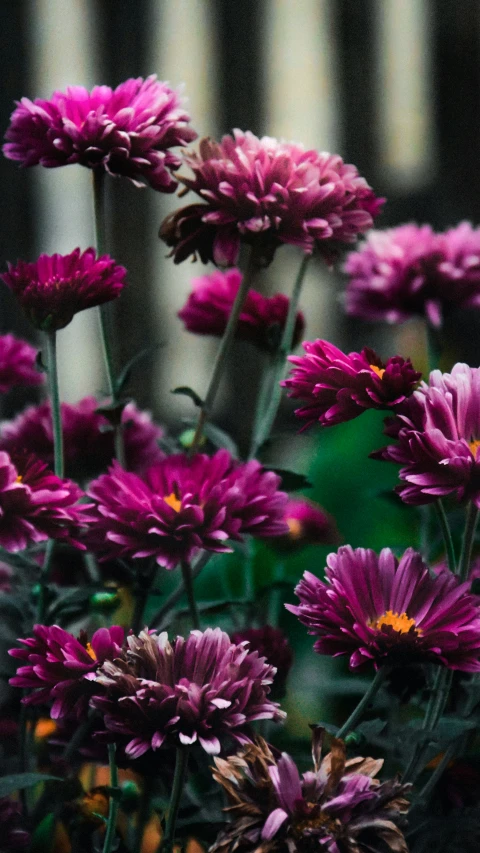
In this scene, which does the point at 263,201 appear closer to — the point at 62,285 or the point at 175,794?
the point at 62,285

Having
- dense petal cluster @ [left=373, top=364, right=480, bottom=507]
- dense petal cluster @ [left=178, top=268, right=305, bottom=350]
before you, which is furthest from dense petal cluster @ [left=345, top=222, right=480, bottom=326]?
dense petal cluster @ [left=373, top=364, right=480, bottom=507]

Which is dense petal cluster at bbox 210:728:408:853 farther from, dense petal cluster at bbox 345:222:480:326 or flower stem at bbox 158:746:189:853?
dense petal cluster at bbox 345:222:480:326

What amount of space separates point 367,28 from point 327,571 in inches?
46.3

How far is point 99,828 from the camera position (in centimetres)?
29

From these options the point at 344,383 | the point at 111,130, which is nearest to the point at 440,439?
the point at 344,383

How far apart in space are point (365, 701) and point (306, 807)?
1.7 inches

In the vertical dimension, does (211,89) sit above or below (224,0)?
below

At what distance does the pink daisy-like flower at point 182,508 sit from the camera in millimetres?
279

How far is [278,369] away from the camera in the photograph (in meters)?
0.37

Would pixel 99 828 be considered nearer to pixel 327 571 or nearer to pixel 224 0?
pixel 327 571

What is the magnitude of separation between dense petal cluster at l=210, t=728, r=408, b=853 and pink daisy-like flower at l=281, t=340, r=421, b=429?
8 cm

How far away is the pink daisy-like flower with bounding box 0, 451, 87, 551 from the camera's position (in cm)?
28

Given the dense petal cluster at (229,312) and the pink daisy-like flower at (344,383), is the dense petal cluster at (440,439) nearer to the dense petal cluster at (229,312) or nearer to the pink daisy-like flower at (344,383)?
the pink daisy-like flower at (344,383)

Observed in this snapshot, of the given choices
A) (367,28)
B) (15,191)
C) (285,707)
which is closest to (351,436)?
(285,707)
